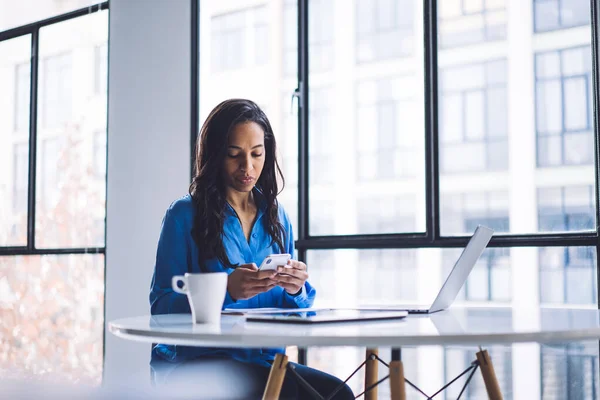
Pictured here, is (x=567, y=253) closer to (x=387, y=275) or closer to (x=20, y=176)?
(x=387, y=275)

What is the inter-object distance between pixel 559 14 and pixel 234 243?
161cm

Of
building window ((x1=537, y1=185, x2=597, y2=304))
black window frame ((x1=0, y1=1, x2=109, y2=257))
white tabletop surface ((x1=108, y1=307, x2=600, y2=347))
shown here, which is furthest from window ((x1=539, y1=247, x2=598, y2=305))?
black window frame ((x1=0, y1=1, x2=109, y2=257))

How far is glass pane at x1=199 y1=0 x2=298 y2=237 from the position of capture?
11.0 feet

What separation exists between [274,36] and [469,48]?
97 centimetres

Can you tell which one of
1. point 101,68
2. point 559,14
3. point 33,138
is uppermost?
point 101,68

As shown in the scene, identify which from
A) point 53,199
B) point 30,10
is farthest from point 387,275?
point 30,10

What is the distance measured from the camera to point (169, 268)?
5.65 feet

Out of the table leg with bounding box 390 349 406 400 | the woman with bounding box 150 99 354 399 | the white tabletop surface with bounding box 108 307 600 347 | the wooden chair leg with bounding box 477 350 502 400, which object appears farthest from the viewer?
the woman with bounding box 150 99 354 399

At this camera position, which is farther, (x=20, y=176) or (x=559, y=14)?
(x=20, y=176)

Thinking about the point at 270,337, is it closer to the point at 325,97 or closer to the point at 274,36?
the point at 325,97

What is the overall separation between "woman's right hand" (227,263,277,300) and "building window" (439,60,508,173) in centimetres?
155

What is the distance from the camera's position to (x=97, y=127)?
160 inches

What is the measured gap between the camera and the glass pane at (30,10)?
421 centimetres

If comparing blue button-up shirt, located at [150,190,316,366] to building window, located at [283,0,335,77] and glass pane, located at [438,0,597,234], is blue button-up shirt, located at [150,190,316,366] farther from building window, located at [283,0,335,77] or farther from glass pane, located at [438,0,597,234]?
building window, located at [283,0,335,77]
